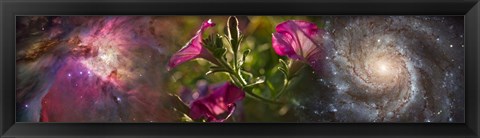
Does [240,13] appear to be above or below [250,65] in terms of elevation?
above

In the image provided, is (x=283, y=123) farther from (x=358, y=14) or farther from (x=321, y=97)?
(x=358, y=14)

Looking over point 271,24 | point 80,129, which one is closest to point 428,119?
point 271,24

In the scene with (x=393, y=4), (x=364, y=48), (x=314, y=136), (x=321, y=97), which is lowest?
(x=314, y=136)

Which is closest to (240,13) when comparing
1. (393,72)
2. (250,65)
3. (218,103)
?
(250,65)

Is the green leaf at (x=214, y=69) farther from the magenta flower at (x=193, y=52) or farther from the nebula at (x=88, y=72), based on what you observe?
the nebula at (x=88, y=72)

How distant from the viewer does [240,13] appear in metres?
1.85

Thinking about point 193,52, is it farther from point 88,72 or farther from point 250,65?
point 88,72

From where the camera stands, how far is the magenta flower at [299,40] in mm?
1861

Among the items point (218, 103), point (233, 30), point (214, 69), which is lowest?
point (218, 103)

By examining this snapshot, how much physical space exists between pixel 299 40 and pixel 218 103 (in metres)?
0.30

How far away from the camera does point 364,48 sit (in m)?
1.87

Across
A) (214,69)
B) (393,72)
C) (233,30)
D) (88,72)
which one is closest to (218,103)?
(214,69)

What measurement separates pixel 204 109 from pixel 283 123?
0.24 metres

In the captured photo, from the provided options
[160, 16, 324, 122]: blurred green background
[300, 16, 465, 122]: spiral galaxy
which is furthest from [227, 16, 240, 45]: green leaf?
[300, 16, 465, 122]: spiral galaxy
